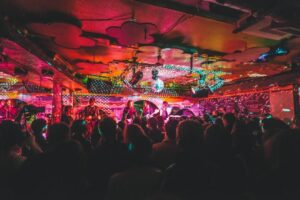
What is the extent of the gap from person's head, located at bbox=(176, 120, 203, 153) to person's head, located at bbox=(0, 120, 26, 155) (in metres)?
1.56

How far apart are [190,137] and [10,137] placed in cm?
168

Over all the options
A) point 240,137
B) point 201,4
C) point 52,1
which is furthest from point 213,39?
point 52,1

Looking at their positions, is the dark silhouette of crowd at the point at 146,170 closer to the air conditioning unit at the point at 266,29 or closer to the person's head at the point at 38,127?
the person's head at the point at 38,127

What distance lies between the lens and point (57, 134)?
2.57 m

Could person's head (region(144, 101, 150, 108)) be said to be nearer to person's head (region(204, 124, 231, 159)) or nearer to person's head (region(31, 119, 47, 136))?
person's head (region(31, 119, 47, 136))

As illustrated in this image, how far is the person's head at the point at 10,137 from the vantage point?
7.97ft

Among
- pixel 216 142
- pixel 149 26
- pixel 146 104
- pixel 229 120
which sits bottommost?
pixel 216 142

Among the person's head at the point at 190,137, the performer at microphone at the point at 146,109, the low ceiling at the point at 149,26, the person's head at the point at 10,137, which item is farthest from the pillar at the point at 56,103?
the person's head at the point at 190,137

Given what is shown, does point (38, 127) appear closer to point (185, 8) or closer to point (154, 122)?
point (154, 122)

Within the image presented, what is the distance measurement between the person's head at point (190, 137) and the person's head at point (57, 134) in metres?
1.17

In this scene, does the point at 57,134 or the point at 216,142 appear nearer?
the point at 57,134

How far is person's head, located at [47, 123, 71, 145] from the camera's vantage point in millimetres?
2568

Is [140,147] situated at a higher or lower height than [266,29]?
lower

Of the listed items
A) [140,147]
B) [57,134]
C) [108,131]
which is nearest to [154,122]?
[108,131]
